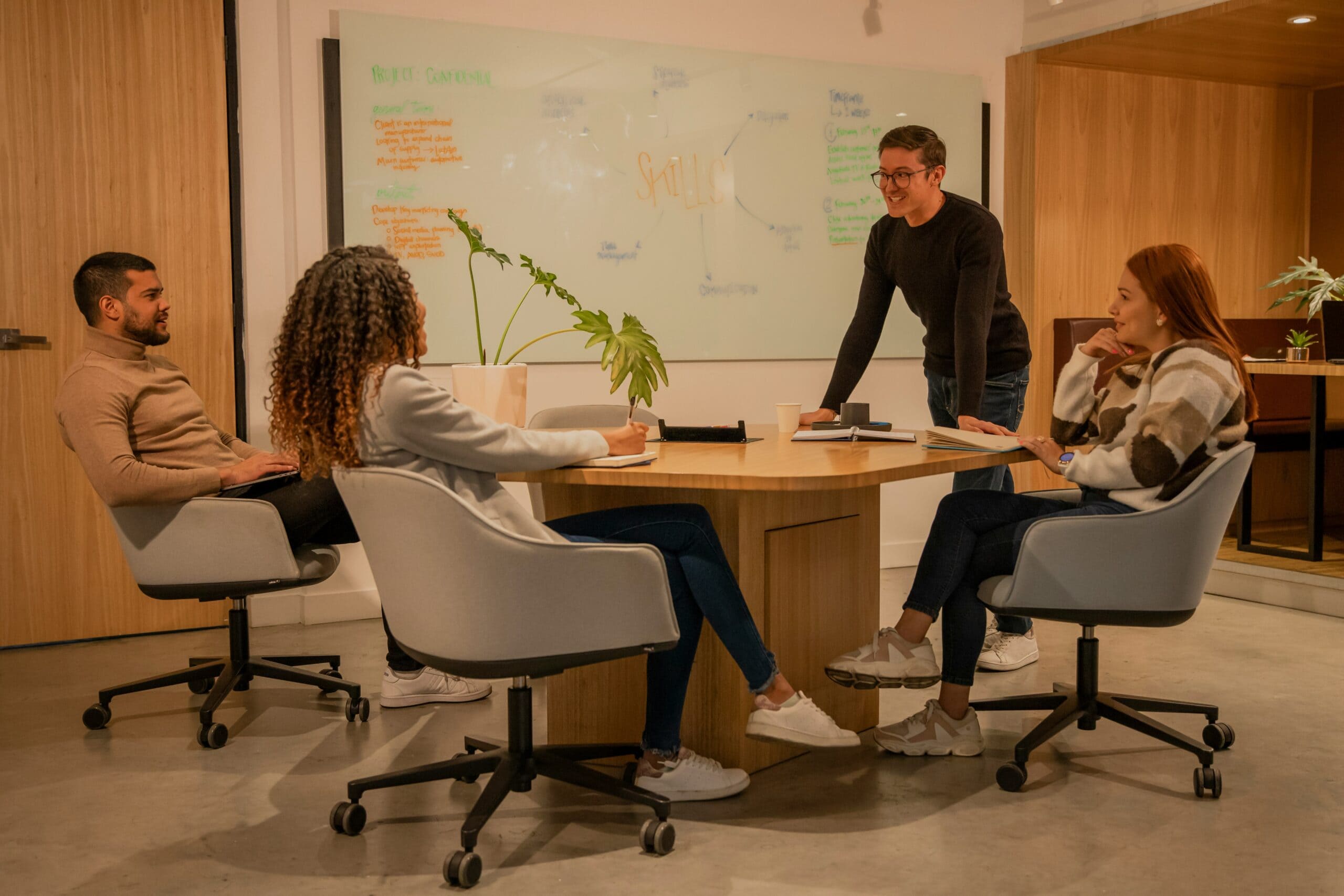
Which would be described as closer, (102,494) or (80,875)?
(80,875)

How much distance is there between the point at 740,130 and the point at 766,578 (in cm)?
276

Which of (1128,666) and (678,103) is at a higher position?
(678,103)

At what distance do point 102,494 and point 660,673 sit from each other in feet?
4.85

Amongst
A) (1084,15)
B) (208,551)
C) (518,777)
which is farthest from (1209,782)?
(1084,15)

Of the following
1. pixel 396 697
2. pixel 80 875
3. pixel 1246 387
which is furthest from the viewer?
pixel 396 697

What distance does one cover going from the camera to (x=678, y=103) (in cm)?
476

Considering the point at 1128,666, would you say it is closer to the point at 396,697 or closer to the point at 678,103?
the point at 396,697

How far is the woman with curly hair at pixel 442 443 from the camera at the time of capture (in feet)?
6.81

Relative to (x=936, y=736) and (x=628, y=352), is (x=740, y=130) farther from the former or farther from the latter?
(x=936, y=736)

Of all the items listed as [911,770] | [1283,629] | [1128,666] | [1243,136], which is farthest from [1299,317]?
[911,770]

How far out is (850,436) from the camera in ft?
9.49

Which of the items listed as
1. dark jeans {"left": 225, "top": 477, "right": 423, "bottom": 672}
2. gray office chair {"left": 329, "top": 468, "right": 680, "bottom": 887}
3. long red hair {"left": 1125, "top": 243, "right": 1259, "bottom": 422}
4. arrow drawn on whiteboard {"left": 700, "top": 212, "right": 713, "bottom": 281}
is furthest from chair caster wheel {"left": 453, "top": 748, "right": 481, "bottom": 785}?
arrow drawn on whiteboard {"left": 700, "top": 212, "right": 713, "bottom": 281}

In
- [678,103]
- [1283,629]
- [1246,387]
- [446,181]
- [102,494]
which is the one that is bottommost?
[1283,629]

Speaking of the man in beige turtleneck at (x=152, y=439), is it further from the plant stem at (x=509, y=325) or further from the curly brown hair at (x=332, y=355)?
the curly brown hair at (x=332, y=355)
